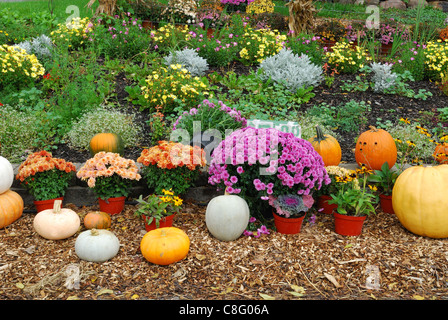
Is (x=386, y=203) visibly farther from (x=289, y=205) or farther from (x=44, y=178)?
(x=44, y=178)

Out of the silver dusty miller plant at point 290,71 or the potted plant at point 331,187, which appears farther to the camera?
the silver dusty miller plant at point 290,71

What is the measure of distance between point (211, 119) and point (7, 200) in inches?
77.1

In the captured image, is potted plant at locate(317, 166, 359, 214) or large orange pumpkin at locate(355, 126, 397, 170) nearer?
potted plant at locate(317, 166, 359, 214)

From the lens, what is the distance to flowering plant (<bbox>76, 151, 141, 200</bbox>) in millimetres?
3727

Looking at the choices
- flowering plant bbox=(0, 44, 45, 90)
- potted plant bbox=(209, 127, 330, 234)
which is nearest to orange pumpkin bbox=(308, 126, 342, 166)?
potted plant bbox=(209, 127, 330, 234)

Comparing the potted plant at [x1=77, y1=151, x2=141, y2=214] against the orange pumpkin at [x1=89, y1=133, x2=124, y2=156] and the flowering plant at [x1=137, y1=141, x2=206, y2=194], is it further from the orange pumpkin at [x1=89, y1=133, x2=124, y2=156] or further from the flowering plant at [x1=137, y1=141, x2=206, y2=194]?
the orange pumpkin at [x1=89, y1=133, x2=124, y2=156]

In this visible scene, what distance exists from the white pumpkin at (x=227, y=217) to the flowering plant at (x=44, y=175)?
1.37 meters

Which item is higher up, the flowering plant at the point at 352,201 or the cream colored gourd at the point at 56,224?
the flowering plant at the point at 352,201

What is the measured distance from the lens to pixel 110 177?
381 centimetres

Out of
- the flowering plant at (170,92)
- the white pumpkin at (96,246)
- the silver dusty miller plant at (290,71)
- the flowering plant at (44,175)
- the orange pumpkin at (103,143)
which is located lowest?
the white pumpkin at (96,246)

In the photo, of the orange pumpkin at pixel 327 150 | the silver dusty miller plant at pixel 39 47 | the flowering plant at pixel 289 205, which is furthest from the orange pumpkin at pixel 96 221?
the silver dusty miller plant at pixel 39 47

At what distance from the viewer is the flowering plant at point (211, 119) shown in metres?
4.42

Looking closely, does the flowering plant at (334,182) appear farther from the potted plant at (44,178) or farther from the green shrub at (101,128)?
the potted plant at (44,178)

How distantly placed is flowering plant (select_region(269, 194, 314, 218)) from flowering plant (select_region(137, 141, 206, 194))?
2.49ft
